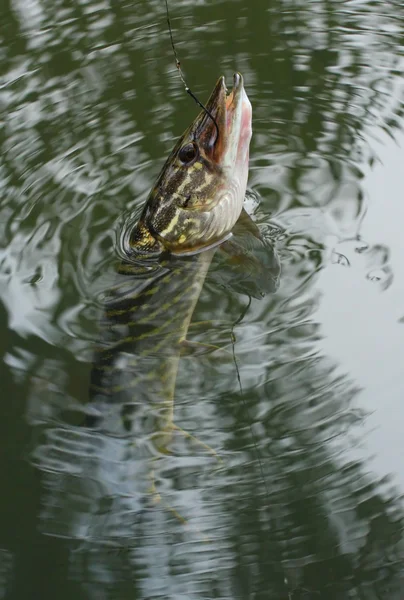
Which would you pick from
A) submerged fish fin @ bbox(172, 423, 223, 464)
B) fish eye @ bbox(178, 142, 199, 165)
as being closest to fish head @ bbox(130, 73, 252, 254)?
fish eye @ bbox(178, 142, 199, 165)

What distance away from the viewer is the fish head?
306 centimetres

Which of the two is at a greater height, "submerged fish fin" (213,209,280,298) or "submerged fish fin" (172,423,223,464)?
"submerged fish fin" (213,209,280,298)

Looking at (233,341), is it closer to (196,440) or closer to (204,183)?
(196,440)

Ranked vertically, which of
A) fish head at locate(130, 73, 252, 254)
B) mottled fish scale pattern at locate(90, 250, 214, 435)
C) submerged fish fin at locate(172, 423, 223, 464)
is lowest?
submerged fish fin at locate(172, 423, 223, 464)

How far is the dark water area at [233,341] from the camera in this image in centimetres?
236

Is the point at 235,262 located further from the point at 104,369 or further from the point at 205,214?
the point at 104,369

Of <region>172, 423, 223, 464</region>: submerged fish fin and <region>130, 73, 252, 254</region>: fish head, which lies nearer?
<region>172, 423, 223, 464</region>: submerged fish fin

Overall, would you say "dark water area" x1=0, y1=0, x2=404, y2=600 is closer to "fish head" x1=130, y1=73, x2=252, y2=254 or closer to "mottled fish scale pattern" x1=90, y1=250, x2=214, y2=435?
A: "mottled fish scale pattern" x1=90, y1=250, x2=214, y2=435

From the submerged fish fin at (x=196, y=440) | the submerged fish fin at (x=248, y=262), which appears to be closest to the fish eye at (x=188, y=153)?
the submerged fish fin at (x=248, y=262)

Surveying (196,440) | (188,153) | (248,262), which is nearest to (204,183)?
(188,153)

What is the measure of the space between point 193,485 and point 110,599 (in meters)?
0.42

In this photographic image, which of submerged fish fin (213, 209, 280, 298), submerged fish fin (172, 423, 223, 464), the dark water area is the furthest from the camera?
submerged fish fin (213, 209, 280, 298)

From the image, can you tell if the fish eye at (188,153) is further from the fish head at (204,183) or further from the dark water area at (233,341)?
the dark water area at (233,341)

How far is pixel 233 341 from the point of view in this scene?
9.70 ft
